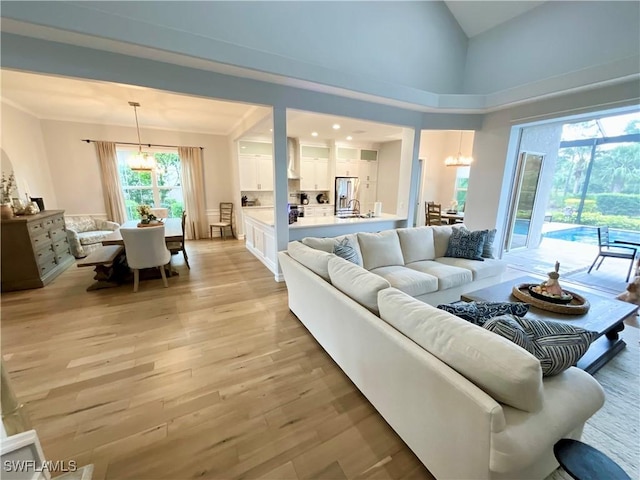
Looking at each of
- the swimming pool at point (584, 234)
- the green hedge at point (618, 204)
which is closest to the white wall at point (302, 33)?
the green hedge at point (618, 204)

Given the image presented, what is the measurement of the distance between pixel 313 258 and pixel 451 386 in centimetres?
150

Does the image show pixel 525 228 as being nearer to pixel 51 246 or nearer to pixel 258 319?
pixel 258 319

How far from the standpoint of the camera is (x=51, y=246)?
409 cm

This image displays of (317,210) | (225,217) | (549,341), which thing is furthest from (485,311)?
(225,217)

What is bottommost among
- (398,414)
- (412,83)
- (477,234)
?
(398,414)

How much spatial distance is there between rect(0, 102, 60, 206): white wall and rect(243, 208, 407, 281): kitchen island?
12.8ft

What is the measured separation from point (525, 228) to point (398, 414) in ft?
20.2

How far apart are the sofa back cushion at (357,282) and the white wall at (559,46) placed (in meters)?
4.23

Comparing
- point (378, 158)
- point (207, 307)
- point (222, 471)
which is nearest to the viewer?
point (222, 471)

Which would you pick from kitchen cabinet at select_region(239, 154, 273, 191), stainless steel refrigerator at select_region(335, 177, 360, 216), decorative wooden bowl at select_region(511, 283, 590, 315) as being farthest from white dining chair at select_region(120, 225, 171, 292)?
stainless steel refrigerator at select_region(335, 177, 360, 216)

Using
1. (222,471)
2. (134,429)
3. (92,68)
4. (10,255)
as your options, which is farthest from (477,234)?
(10,255)

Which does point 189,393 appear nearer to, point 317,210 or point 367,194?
point 317,210

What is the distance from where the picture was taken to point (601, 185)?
6.31m

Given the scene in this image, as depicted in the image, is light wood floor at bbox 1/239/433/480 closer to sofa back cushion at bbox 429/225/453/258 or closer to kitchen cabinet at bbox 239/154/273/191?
sofa back cushion at bbox 429/225/453/258
